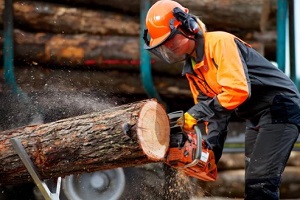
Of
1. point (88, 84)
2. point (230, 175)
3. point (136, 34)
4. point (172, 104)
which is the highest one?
point (136, 34)

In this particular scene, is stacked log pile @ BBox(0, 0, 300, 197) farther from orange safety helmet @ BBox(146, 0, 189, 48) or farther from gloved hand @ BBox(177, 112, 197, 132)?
gloved hand @ BBox(177, 112, 197, 132)

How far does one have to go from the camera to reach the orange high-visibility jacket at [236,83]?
13.1 ft

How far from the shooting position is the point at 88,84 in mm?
6465

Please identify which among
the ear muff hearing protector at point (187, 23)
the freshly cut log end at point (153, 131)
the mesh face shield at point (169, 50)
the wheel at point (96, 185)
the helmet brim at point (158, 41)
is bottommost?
the wheel at point (96, 185)

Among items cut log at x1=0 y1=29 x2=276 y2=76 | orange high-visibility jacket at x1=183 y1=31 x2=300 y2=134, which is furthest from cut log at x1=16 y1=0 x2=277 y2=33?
orange high-visibility jacket at x1=183 y1=31 x2=300 y2=134

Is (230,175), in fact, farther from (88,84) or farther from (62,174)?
(62,174)

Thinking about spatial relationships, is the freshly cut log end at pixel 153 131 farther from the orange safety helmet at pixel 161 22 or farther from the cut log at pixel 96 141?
the orange safety helmet at pixel 161 22

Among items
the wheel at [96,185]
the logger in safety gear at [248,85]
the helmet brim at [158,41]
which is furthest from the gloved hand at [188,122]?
the wheel at [96,185]

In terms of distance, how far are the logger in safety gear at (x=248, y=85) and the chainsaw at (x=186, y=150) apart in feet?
0.26

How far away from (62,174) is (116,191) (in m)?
1.86

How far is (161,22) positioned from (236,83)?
674mm

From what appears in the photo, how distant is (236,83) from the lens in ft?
13.0

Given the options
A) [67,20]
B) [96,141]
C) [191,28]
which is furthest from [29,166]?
[67,20]

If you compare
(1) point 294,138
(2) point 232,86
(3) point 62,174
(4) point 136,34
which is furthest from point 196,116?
(4) point 136,34
